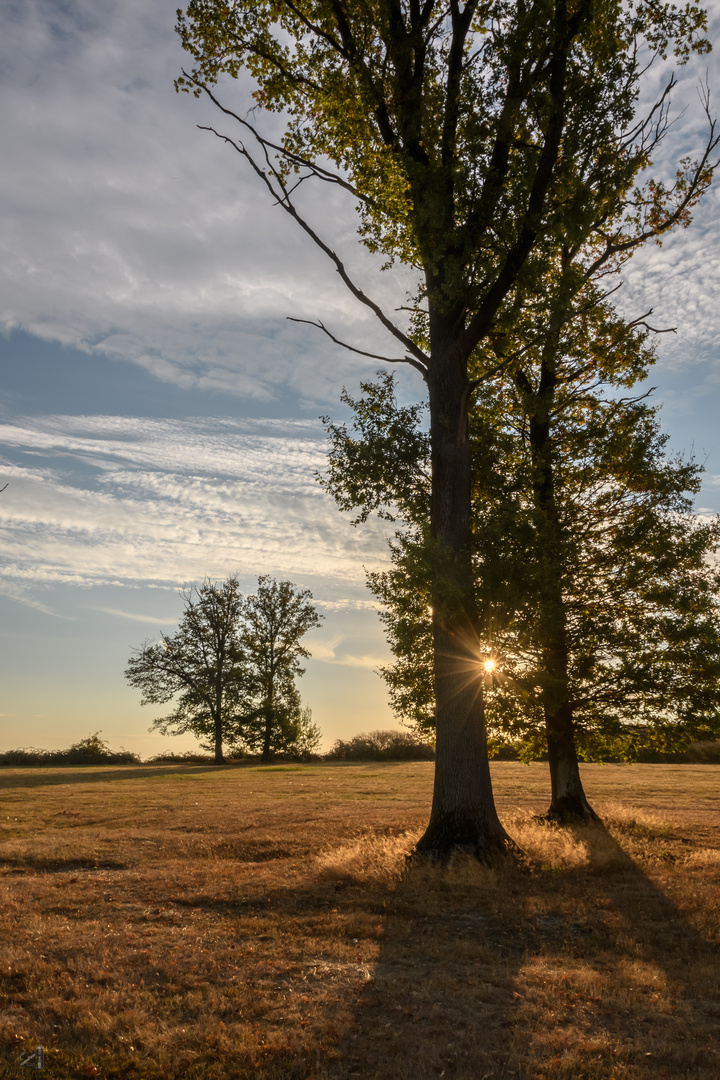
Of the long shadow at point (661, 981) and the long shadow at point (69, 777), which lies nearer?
the long shadow at point (661, 981)

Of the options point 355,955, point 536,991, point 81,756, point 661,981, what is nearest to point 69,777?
point 81,756

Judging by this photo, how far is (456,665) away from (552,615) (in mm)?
2289

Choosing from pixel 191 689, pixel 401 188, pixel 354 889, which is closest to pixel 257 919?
pixel 354 889

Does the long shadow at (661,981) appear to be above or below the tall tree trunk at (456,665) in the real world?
below

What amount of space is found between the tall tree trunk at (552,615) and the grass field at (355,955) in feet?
4.04

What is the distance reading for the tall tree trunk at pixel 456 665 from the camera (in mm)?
11781

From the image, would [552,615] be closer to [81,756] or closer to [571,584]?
[571,584]

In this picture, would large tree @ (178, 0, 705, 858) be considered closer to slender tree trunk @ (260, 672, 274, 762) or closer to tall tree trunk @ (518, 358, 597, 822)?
tall tree trunk @ (518, 358, 597, 822)

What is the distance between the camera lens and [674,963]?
272 inches

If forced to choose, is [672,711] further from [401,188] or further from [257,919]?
[401,188]

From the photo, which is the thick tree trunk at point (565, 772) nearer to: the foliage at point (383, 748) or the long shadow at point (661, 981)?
the long shadow at point (661, 981)

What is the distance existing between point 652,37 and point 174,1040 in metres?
17.5

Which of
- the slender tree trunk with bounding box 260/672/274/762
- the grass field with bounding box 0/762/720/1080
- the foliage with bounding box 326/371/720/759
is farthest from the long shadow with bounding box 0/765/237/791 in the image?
the foliage with bounding box 326/371/720/759

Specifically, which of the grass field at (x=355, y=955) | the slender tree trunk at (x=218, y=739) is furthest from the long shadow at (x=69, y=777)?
the grass field at (x=355, y=955)
